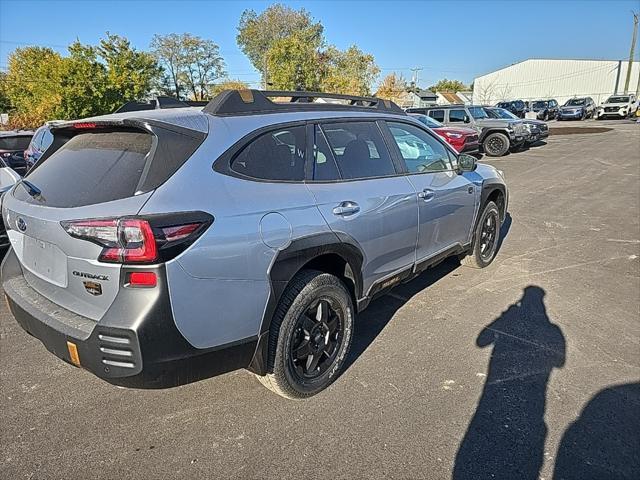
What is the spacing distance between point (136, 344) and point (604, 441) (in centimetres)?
251

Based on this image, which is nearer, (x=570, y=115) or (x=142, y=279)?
Answer: (x=142, y=279)

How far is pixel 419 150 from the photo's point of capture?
13.5 ft

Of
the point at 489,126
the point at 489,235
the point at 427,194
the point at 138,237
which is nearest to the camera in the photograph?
the point at 138,237

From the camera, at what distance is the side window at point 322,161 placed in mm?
2848

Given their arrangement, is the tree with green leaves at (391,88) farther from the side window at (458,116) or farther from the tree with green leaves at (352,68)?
the side window at (458,116)

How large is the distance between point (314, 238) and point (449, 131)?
13.5m

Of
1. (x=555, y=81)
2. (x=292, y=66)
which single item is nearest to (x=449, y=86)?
(x=555, y=81)

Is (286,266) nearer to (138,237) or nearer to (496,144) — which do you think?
(138,237)

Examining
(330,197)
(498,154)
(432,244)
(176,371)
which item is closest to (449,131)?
(498,154)

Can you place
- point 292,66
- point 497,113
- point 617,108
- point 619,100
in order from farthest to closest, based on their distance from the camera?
point 619,100, point 617,108, point 292,66, point 497,113

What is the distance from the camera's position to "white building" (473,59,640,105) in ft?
207

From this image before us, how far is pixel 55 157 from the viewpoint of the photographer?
2764 millimetres

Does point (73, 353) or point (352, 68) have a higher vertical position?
point (352, 68)

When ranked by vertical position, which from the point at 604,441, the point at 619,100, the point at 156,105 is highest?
the point at 619,100
